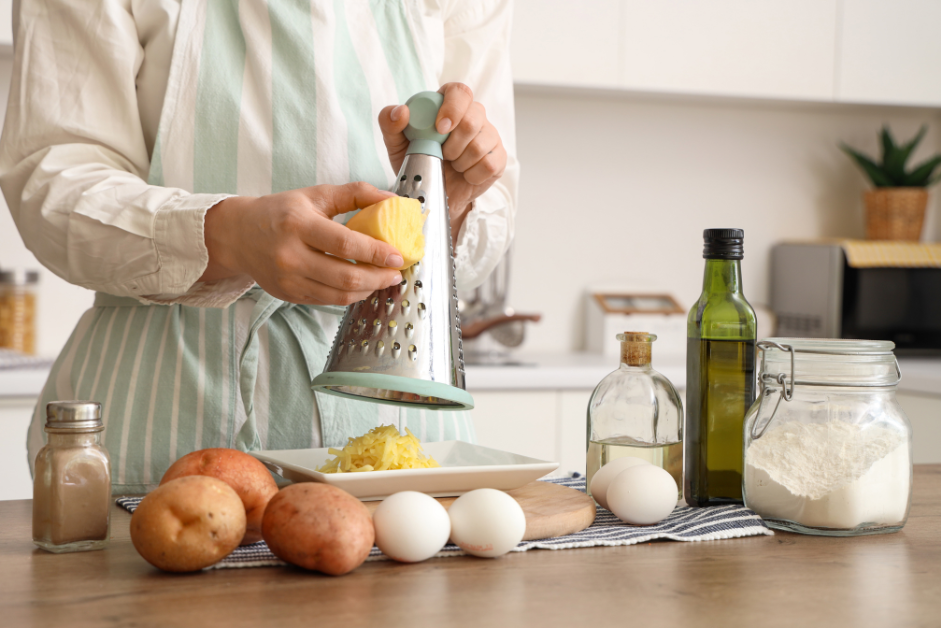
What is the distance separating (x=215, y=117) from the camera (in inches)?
36.7

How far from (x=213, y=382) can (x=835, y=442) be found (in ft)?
1.92

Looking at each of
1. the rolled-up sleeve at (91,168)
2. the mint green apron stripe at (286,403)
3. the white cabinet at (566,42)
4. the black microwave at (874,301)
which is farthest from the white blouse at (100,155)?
the black microwave at (874,301)

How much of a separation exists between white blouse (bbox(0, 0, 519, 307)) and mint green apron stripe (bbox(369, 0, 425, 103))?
1.1 inches

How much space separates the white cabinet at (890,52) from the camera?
2.37 m

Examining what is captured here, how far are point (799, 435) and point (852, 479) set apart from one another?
5 centimetres

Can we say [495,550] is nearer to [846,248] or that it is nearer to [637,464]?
[637,464]

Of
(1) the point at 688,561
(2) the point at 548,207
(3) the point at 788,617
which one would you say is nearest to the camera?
(3) the point at 788,617

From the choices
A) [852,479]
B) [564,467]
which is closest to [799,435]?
[852,479]

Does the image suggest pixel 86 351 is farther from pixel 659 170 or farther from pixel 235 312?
pixel 659 170

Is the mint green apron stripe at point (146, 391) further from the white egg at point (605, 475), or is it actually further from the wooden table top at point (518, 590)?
the white egg at point (605, 475)

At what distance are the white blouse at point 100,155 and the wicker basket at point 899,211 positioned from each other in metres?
1.93

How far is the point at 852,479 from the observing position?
0.68 metres

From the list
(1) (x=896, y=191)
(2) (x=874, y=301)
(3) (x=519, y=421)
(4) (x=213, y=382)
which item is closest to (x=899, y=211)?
(1) (x=896, y=191)

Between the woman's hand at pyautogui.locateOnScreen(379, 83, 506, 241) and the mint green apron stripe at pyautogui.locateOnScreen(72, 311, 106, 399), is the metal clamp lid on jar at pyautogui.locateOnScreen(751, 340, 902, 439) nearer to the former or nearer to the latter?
the woman's hand at pyautogui.locateOnScreen(379, 83, 506, 241)
